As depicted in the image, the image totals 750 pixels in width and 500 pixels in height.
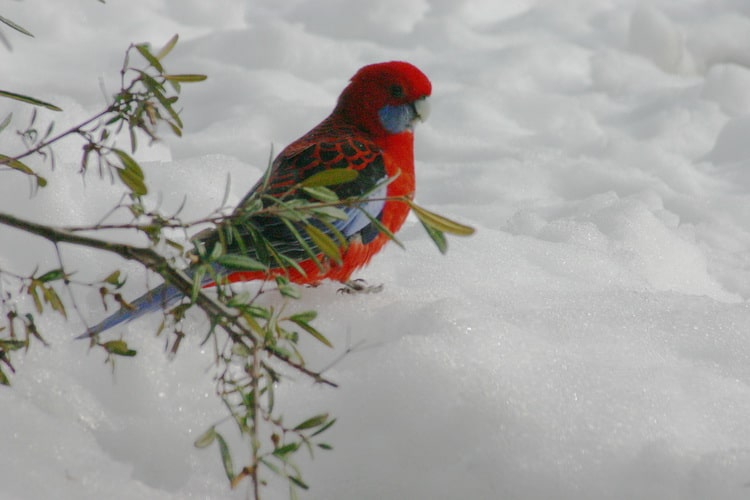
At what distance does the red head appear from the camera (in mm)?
2238

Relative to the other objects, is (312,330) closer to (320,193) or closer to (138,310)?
(320,193)

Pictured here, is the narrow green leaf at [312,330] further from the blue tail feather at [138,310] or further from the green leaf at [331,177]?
the blue tail feather at [138,310]

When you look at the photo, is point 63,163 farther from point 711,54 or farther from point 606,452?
point 711,54

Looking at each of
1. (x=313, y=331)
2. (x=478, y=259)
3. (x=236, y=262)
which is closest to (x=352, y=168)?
(x=478, y=259)

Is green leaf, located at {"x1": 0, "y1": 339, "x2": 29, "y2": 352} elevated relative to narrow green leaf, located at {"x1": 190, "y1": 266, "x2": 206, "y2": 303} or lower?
lower

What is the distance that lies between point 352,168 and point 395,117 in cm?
30

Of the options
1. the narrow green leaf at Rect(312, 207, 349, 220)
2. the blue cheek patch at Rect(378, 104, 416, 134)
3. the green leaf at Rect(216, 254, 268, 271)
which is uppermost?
the narrow green leaf at Rect(312, 207, 349, 220)

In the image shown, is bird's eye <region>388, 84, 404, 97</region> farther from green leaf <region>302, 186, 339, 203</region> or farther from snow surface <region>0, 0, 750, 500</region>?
green leaf <region>302, 186, 339, 203</region>

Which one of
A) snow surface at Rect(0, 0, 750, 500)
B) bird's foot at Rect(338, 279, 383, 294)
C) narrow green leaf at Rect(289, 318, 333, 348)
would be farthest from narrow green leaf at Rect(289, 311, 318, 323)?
bird's foot at Rect(338, 279, 383, 294)

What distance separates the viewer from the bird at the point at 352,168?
1800mm

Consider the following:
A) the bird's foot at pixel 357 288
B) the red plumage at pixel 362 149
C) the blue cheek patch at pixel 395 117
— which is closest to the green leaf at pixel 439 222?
the red plumage at pixel 362 149

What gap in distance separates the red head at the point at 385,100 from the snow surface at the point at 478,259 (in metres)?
0.34

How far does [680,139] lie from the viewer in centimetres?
359

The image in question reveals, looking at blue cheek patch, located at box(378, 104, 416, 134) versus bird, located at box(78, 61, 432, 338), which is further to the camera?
blue cheek patch, located at box(378, 104, 416, 134)
